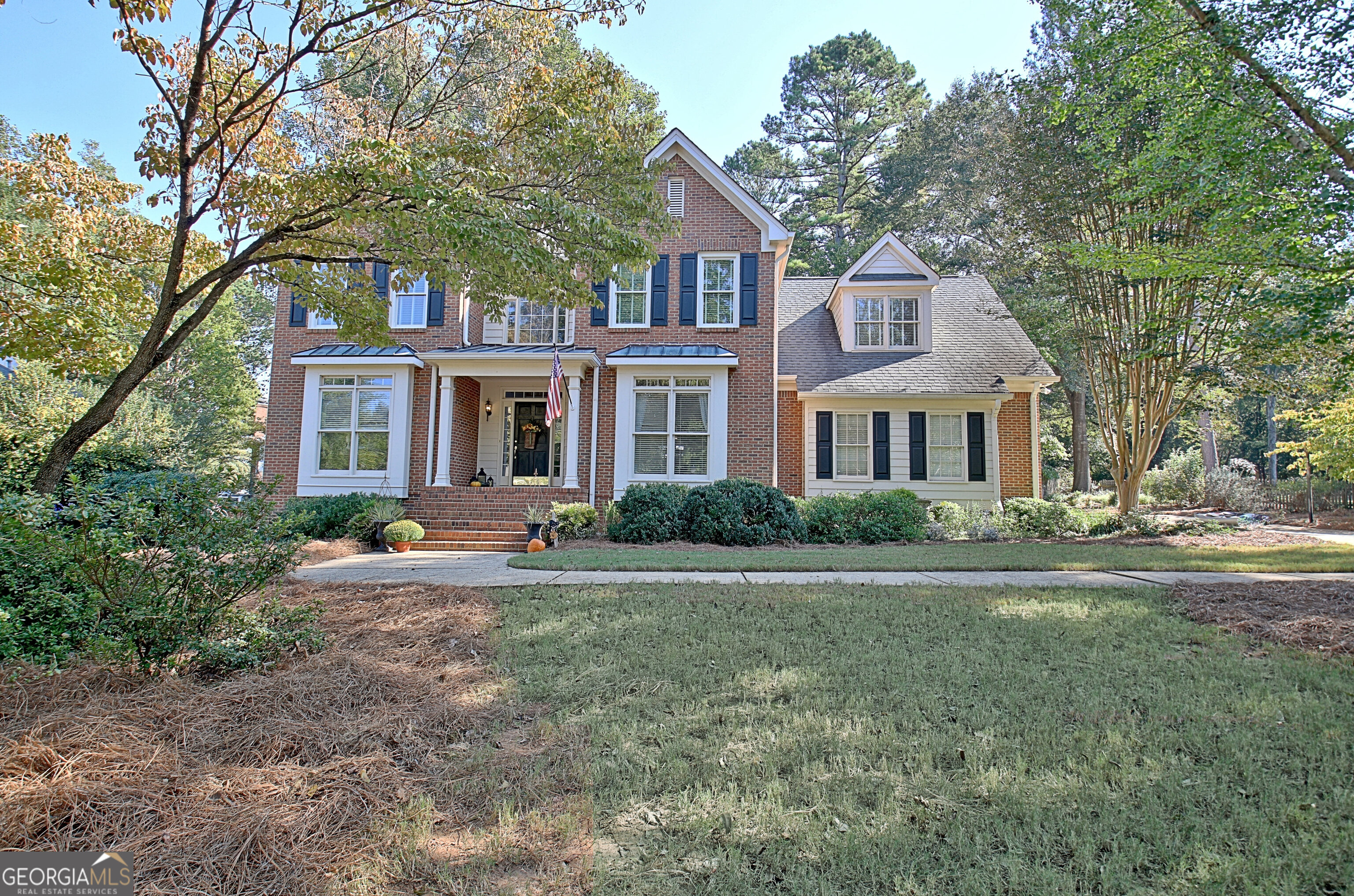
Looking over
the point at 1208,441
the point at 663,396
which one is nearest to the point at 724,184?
the point at 663,396

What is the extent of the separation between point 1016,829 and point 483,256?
557 centimetres

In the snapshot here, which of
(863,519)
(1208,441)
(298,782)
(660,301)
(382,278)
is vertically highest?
(382,278)

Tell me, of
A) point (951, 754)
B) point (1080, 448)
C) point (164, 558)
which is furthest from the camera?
point (1080, 448)

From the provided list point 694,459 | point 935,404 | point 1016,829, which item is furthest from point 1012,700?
point 935,404

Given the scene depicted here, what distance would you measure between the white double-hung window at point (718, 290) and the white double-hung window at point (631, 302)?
1255 mm

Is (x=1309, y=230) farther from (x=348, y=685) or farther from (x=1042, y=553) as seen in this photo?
(x=348, y=685)

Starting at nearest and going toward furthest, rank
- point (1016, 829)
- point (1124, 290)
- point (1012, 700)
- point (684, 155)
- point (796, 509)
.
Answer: point (1016, 829) < point (1012, 700) < point (796, 509) < point (1124, 290) < point (684, 155)

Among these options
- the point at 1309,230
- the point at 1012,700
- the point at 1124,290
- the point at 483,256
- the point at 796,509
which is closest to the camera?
the point at 1012,700

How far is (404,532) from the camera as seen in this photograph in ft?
36.2

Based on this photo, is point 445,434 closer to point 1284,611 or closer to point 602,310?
point 602,310

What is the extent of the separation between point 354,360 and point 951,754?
1390 cm

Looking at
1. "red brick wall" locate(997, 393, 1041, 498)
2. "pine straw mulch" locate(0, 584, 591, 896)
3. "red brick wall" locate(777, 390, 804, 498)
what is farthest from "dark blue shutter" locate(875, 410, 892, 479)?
"pine straw mulch" locate(0, 584, 591, 896)

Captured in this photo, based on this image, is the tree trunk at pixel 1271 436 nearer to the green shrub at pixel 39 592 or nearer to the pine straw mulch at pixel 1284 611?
the pine straw mulch at pixel 1284 611

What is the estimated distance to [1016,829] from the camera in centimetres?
221
